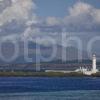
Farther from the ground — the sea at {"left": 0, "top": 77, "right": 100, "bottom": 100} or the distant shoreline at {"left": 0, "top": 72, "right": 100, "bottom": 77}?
the sea at {"left": 0, "top": 77, "right": 100, "bottom": 100}

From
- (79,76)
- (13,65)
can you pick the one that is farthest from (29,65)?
(79,76)

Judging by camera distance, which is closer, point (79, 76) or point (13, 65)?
point (79, 76)

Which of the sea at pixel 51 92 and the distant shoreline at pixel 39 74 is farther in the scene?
the distant shoreline at pixel 39 74

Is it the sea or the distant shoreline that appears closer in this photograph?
the sea

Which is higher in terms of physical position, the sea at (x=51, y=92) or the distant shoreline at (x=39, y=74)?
the sea at (x=51, y=92)

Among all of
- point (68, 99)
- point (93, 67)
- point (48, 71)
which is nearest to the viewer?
point (68, 99)

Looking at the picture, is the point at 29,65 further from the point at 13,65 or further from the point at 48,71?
the point at 48,71

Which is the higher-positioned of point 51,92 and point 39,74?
point 51,92

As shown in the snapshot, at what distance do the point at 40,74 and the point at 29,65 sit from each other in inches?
896

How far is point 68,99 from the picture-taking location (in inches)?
1967

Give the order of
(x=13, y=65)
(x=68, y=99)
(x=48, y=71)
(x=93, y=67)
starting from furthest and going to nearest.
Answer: (x=13, y=65), (x=48, y=71), (x=93, y=67), (x=68, y=99)

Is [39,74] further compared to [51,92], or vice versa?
[39,74]

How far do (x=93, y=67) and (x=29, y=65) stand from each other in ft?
131

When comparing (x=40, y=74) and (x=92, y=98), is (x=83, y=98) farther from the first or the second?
(x=40, y=74)
